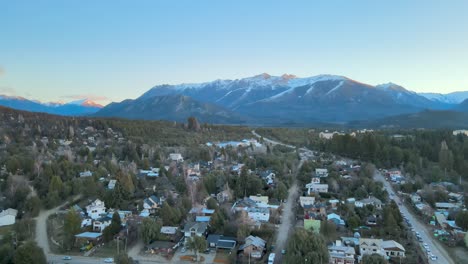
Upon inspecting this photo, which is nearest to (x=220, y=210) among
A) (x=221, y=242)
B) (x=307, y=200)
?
(x=221, y=242)

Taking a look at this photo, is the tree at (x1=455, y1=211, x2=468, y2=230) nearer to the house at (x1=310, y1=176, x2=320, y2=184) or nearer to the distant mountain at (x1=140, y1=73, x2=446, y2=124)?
the house at (x1=310, y1=176, x2=320, y2=184)

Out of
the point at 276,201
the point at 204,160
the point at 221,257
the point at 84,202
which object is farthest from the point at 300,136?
the point at 221,257

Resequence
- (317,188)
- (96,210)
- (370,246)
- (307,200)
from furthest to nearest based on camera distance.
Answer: (317,188), (307,200), (96,210), (370,246)

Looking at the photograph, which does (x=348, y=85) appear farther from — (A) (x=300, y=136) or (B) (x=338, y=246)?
(B) (x=338, y=246)

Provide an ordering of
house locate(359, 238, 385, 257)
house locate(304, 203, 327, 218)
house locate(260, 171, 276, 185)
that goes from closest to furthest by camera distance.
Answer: house locate(359, 238, 385, 257) → house locate(304, 203, 327, 218) → house locate(260, 171, 276, 185)

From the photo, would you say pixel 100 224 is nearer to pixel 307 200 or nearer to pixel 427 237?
pixel 307 200

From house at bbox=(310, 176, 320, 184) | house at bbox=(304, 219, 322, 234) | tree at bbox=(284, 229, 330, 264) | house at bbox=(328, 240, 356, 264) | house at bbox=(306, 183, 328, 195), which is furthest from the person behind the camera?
house at bbox=(310, 176, 320, 184)

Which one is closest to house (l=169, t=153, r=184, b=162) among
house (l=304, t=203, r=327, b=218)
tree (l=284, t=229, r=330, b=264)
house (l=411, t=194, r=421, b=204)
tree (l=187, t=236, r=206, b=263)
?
house (l=304, t=203, r=327, b=218)

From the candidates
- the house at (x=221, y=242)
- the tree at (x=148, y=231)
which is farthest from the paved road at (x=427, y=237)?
the tree at (x=148, y=231)

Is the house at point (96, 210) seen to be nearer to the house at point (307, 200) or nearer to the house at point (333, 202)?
the house at point (307, 200)
